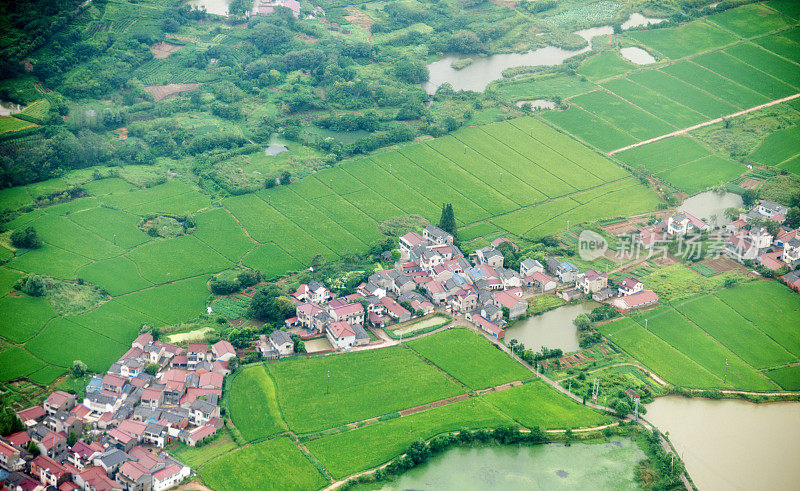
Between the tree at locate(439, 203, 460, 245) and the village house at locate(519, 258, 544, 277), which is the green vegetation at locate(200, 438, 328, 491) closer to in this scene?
the village house at locate(519, 258, 544, 277)

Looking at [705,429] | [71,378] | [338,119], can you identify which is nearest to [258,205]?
[338,119]

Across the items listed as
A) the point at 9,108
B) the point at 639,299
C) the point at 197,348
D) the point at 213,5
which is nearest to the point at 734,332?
the point at 639,299

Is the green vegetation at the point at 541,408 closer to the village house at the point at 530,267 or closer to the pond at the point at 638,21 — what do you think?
the village house at the point at 530,267

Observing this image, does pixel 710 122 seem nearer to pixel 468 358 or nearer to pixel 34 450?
pixel 468 358

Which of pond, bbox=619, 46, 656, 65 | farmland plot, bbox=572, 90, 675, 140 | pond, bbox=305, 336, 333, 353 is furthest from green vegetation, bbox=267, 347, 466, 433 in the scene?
pond, bbox=619, 46, 656, 65

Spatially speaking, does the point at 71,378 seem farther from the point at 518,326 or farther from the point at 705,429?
the point at 705,429

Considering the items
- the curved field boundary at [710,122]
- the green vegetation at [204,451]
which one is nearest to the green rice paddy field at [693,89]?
the curved field boundary at [710,122]
